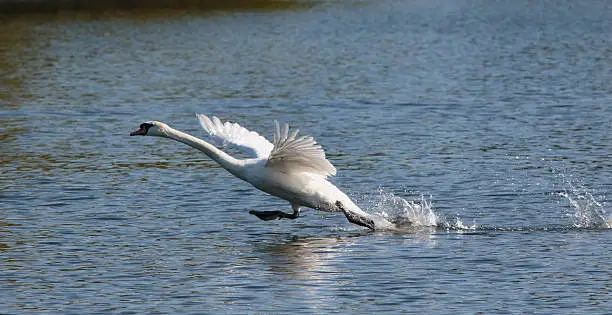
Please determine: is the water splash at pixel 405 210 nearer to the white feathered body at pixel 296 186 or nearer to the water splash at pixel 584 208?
the white feathered body at pixel 296 186

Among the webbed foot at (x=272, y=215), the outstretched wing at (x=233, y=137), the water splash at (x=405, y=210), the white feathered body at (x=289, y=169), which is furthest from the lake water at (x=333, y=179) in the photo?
the outstretched wing at (x=233, y=137)

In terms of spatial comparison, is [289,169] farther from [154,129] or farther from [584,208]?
[584,208]

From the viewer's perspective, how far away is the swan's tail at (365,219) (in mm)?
14016

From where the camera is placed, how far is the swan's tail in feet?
46.0

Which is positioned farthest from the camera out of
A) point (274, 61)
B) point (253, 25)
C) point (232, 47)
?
point (253, 25)

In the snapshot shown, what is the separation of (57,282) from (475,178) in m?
7.07

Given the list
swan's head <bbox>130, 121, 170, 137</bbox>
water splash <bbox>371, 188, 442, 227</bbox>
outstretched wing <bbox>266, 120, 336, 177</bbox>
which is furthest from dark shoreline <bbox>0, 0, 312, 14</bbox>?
outstretched wing <bbox>266, 120, 336, 177</bbox>

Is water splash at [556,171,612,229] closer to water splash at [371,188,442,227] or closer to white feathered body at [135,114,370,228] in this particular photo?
water splash at [371,188,442,227]

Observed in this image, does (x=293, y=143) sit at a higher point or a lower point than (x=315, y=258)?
higher

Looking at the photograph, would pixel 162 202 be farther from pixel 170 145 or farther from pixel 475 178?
pixel 170 145

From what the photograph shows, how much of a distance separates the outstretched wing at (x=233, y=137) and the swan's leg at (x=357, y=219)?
1.17 metres

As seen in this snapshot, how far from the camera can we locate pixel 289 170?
44.7 ft

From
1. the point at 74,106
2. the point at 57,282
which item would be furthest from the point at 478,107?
the point at 57,282

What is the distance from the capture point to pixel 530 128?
22.3m
